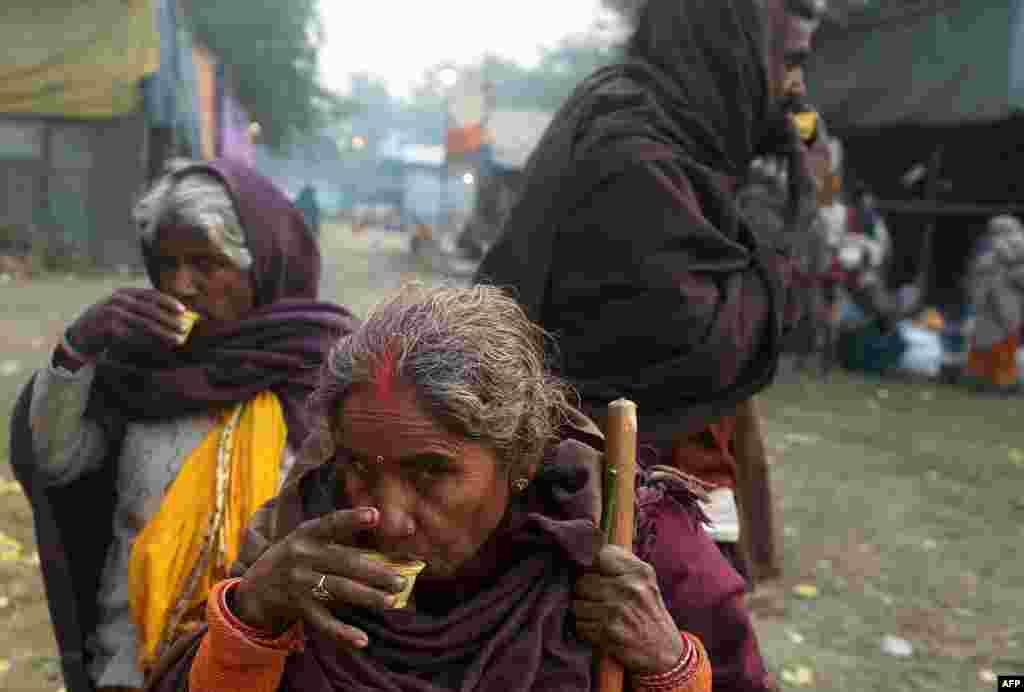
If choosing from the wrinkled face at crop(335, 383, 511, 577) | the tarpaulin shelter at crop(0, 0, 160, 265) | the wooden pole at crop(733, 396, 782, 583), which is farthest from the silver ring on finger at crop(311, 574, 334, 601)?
the tarpaulin shelter at crop(0, 0, 160, 265)

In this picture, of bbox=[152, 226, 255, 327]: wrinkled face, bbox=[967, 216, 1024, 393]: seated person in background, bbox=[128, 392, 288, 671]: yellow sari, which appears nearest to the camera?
bbox=[128, 392, 288, 671]: yellow sari

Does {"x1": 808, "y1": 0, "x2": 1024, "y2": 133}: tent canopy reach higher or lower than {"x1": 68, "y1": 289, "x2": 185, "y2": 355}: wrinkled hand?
higher

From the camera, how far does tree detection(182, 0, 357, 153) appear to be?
2479 cm

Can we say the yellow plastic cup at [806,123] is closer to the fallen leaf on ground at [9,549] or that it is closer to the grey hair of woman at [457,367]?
the grey hair of woman at [457,367]

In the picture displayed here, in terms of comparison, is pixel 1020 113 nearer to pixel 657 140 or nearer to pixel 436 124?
pixel 657 140

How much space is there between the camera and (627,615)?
149 cm

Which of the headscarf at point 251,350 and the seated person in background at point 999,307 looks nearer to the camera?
the headscarf at point 251,350

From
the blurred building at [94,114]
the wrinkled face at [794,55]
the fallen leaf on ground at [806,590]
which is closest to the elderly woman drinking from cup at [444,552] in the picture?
the wrinkled face at [794,55]

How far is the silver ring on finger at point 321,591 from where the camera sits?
136 cm

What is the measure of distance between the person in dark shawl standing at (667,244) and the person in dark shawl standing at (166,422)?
699mm

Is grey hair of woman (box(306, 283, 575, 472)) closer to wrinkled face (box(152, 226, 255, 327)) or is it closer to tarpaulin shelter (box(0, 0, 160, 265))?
wrinkled face (box(152, 226, 255, 327))

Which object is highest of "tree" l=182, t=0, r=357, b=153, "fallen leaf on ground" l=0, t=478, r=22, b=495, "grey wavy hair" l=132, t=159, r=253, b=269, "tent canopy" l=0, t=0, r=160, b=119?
→ "tree" l=182, t=0, r=357, b=153

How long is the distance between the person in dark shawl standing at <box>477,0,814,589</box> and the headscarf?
1.93ft

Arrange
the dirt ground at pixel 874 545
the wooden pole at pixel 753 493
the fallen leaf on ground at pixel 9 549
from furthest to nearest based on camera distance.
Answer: the fallen leaf on ground at pixel 9 549 → the dirt ground at pixel 874 545 → the wooden pole at pixel 753 493
